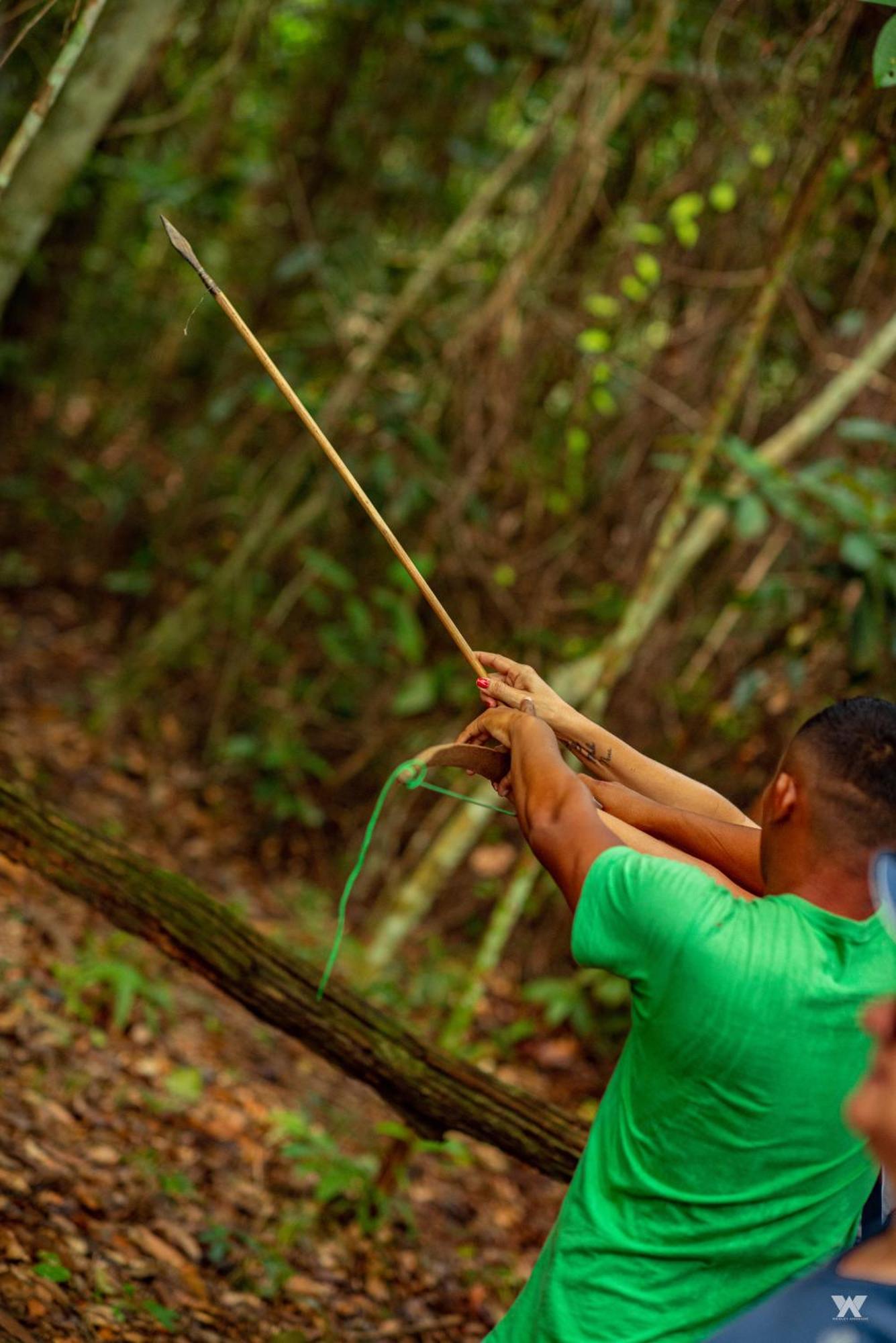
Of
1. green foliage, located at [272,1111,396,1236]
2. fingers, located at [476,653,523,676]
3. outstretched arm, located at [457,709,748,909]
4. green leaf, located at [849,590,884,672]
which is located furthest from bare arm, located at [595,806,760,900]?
green leaf, located at [849,590,884,672]

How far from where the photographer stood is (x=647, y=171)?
6.29 metres

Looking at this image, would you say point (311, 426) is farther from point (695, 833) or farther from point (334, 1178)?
point (334, 1178)

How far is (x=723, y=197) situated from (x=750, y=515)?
197 cm

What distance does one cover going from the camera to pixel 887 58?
2.65 metres

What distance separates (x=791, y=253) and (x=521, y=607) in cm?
230

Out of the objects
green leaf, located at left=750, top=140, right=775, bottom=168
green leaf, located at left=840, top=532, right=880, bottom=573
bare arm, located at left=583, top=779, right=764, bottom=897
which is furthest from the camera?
green leaf, located at left=750, top=140, right=775, bottom=168

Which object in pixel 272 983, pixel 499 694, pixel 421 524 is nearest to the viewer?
pixel 499 694

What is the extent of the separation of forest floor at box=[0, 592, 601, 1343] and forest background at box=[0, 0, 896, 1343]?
20 millimetres

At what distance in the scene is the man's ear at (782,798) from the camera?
1706 millimetres

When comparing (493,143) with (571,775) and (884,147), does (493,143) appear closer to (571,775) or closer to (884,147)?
(884,147)

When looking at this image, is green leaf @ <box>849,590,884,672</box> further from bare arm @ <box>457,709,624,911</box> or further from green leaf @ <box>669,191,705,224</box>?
bare arm @ <box>457,709,624,911</box>

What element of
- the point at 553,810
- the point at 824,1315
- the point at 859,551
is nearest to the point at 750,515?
the point at 859,551

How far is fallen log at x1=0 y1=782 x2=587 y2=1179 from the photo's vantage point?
308 centimetres

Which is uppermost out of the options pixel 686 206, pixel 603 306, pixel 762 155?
pixel 762 155
